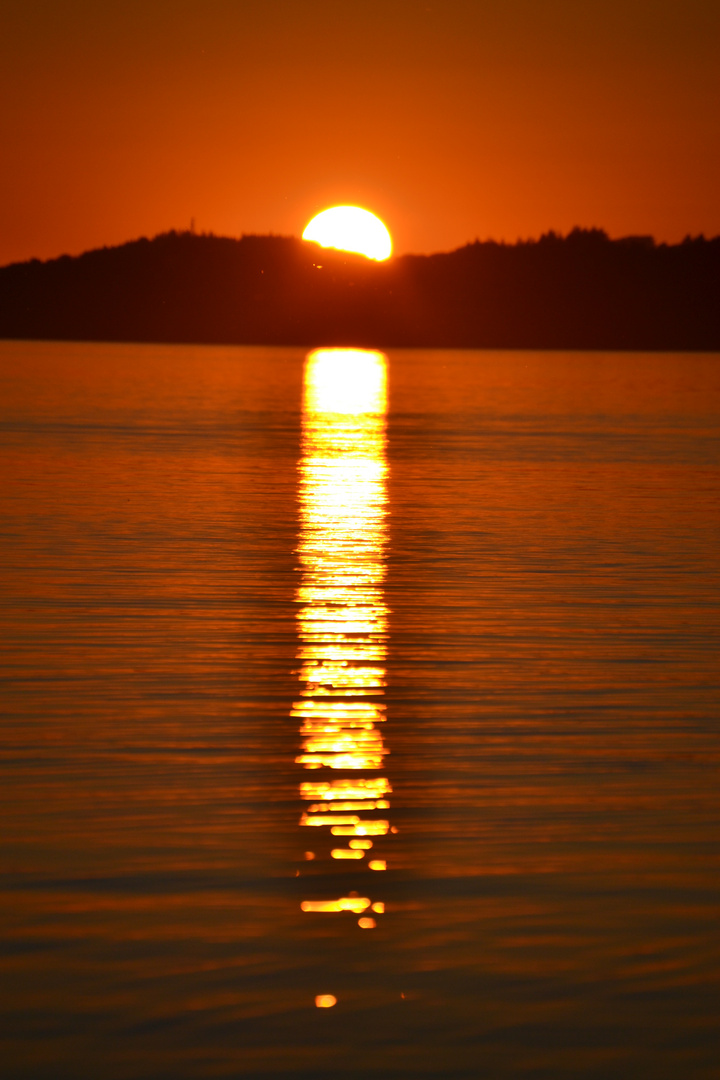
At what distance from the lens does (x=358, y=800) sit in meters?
7.45

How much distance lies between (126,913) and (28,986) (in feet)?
2.26

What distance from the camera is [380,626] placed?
12.1 m

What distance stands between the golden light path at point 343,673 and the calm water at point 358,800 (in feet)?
0.12

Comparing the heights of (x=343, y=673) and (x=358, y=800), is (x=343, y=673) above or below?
above

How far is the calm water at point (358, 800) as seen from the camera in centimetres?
509

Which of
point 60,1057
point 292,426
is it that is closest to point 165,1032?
point 60,1057

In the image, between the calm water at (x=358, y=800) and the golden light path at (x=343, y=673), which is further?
the golden light path at (x=343, y=673)

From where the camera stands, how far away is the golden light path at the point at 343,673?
22.8 feet

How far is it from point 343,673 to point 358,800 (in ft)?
9.56

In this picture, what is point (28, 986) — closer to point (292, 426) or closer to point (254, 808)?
point (254, 808)

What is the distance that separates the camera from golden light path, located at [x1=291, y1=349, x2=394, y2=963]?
6.94 meters

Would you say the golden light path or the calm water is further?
the golden light path

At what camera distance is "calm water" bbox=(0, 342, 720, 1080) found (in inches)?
201

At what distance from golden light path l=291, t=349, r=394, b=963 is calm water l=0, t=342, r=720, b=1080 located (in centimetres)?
4
